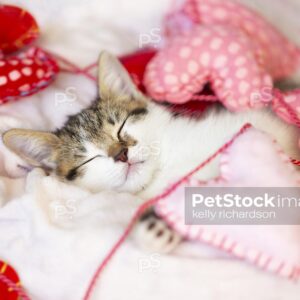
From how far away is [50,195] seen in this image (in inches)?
37.2

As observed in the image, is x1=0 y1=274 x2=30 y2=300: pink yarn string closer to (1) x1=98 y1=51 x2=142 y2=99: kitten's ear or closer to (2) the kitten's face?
(2) the kitten's face

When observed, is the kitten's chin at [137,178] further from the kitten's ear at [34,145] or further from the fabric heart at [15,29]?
the fabric heart at [15,29]

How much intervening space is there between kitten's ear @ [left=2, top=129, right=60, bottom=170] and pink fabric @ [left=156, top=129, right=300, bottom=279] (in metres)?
0.33

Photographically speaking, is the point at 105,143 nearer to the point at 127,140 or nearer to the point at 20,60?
the point at 127,140

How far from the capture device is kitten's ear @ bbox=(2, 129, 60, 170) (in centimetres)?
98

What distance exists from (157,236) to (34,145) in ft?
1.21

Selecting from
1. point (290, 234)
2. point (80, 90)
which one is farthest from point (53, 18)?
point (290, 234)

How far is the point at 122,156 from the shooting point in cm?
97

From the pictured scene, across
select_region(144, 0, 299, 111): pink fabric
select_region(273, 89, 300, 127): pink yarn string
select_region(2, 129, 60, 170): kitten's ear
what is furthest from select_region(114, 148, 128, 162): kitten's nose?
select_region(273, 89, 300, 127): pink yarn string

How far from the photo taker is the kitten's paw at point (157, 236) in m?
0.80

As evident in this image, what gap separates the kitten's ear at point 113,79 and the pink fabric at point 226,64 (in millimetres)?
96

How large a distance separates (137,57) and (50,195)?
0.51 metres

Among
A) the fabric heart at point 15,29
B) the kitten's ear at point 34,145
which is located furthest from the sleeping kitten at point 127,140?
the fabric heart at point 15,29

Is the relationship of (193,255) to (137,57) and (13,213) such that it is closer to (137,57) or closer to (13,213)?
(13,213)
